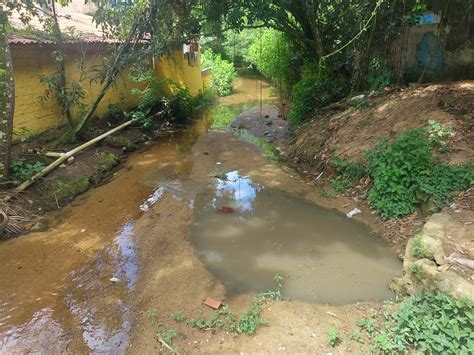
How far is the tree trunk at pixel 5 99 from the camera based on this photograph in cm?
552

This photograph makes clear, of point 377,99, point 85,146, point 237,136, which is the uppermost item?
point 377,99

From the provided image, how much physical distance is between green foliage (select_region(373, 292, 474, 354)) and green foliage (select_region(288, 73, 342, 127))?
6358mm

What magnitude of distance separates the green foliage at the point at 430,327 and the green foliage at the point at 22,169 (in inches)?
230

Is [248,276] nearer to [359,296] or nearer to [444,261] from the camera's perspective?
[359,296]

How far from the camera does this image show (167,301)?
3.72 meters

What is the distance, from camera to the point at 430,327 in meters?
2.96

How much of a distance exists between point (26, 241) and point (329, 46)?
8.24 meters

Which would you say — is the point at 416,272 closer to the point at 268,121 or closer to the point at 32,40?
the point at 32,40

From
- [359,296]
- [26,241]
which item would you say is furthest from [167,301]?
[26,241]

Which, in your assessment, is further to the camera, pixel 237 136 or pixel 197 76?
pixel 197 76

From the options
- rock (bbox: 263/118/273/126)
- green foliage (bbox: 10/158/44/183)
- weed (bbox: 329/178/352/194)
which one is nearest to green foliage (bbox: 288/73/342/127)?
rock (bbox: 263/118/273/126)

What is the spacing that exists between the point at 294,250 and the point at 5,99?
506 centimetres

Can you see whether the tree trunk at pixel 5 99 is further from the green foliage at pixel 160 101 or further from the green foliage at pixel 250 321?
the green foliage at pixel 250 321

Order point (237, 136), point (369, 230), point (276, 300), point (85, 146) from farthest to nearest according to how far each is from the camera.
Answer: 1. point (237, 136)
2. point (85, 146)
3. point (369, 230)
4. point (276, 300)
